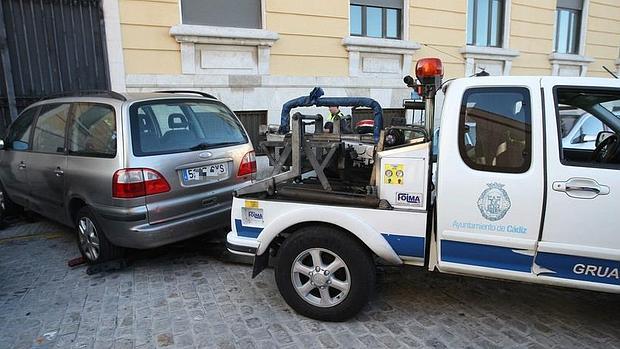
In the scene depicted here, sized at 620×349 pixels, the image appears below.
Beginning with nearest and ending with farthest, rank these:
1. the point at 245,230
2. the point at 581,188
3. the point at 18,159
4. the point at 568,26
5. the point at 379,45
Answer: the point at 581,188 < the point at 245,230 < the point at 18,159 < the point at 379,45 < the point at 568,26

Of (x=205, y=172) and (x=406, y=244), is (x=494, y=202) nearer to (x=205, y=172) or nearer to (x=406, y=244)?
(x=406, y=244)

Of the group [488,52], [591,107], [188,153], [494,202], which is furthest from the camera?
[488,52]

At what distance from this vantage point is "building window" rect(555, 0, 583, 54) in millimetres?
11516

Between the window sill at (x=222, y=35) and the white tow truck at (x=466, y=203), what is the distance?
15.8 feet

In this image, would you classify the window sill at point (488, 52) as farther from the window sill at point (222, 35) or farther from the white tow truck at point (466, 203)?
the white tow truck at point (466, 203)

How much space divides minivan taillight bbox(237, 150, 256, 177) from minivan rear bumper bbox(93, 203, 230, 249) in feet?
2.32

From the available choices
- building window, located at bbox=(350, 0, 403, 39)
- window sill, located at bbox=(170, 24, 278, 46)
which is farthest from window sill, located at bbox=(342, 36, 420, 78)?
window sill, located at bbox=(170, 24, 278, 46)

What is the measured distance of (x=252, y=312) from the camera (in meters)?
3.15

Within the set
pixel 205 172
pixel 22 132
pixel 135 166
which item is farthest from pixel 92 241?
pixel 22 132

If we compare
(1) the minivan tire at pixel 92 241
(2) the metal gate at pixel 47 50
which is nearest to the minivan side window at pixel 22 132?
(1) the minivan tire at pixel 92 241

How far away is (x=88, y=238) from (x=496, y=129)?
11.7 feet

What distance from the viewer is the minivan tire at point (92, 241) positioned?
3.81 metres

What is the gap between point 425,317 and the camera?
306 centimetres

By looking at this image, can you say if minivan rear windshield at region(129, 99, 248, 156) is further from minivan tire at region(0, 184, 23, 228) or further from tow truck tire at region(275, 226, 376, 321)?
minivan tire at region(0, 184, 23, 228)
